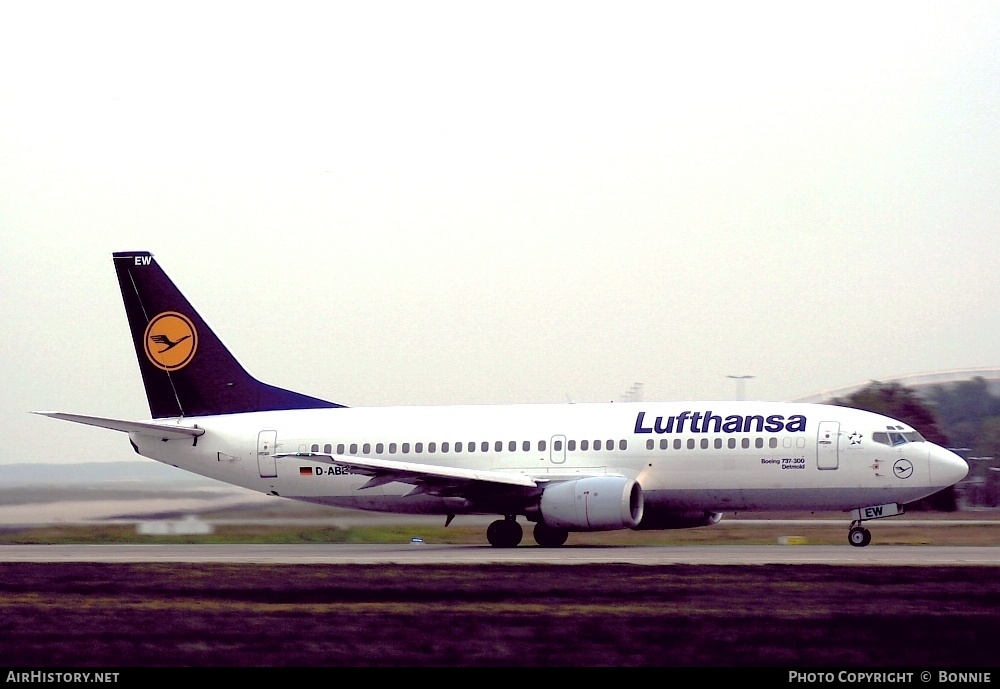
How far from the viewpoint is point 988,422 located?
2864 inches

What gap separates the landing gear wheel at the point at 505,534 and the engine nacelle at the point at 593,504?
161 cm

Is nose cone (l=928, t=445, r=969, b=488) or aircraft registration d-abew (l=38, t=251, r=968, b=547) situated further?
aircraft registration d-abew (l=38, t=251, r=968, b=547)

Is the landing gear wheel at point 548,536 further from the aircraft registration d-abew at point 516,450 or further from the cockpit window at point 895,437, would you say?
the cockpit window at point 895,437

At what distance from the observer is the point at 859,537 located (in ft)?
113

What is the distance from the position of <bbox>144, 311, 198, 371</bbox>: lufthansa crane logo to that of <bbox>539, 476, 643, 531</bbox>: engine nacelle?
12663 millimetres

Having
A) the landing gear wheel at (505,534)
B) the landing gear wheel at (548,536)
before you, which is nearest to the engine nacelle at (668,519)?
the landing gear wheel at (548,536)

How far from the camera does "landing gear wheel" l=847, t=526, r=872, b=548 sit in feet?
112

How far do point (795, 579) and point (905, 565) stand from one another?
3.89 metres

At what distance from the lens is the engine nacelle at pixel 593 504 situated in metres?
34.4

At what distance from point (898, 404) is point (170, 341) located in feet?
127

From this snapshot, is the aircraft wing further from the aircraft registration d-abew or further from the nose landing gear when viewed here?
the nose landing gear

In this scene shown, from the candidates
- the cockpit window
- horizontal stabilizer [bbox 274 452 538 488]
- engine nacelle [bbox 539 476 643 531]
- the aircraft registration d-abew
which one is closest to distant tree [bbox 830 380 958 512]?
the aircraft registration d-abew

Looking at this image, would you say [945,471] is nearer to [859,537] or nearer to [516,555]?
[859,537]

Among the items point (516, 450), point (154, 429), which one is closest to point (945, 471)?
point (516, 450)
